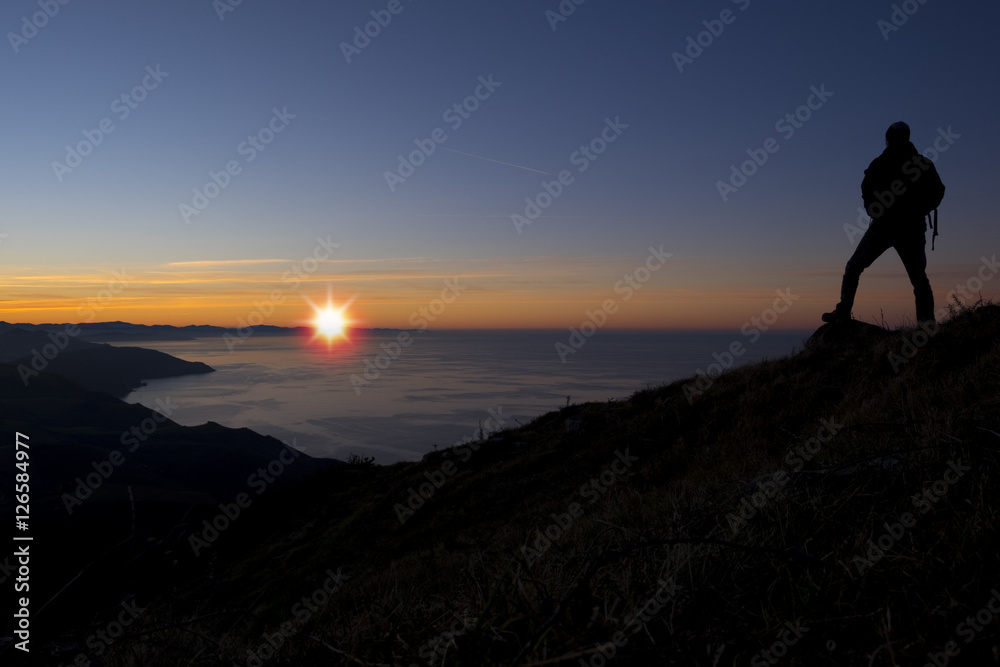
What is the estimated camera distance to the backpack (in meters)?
8.94

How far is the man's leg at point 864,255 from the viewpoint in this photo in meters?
9.27

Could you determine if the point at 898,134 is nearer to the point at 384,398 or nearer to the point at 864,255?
the point at 864,255

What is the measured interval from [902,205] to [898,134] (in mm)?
1281

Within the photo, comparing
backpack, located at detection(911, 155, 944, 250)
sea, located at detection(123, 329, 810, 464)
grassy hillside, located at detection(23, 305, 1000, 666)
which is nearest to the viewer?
grassy hillside, located at detection(23, 305, 1000, 666)

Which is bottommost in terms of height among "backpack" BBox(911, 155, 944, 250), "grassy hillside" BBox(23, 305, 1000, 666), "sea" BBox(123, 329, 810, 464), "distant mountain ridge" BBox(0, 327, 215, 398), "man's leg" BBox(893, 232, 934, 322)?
"grassy hillside" BBox(23, 305, 1000, 666)

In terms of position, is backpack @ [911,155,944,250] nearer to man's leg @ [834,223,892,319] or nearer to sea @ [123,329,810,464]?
man's leg @ [834,223,892,319]

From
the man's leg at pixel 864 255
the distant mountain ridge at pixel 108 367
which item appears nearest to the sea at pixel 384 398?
the distant mountain ridge at pixel 108 367

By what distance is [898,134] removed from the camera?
911 centimetres

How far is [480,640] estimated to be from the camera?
153cm

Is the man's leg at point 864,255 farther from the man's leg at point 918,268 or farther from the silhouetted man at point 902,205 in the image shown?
the man's leg at point 918,268

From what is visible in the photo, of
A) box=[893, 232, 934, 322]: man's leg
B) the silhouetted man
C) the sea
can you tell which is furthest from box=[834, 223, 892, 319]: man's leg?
the sea

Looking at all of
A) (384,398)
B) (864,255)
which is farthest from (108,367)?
(864,255)

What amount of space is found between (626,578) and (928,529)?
4.27 feet

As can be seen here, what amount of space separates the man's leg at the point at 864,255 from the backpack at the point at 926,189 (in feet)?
2.13
